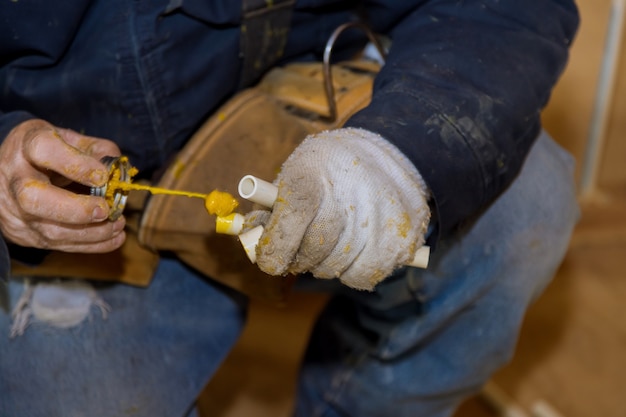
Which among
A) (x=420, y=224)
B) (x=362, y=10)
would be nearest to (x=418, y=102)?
(x=420, y=224)

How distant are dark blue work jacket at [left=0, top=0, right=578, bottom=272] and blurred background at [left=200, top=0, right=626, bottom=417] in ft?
1.73

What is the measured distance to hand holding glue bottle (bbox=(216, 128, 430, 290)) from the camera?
1.84 ft

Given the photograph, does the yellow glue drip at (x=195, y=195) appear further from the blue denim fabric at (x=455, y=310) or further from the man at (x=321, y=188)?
the blue denim fabric at (x=455, y=310)

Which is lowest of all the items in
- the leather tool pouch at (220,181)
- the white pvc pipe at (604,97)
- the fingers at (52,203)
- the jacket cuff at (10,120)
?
the white pvc pipe at (604,97)

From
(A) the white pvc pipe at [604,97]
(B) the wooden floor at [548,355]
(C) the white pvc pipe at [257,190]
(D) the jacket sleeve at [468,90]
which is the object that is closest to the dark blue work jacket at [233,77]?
(D) the jacket sleeve at [468,90]

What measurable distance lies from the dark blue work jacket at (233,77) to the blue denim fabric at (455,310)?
0.27 ft

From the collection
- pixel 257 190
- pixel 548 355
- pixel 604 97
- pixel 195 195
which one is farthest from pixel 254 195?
pixel 604 97

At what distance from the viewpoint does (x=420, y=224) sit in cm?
61

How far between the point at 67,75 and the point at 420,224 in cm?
36

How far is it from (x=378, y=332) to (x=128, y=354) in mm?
293

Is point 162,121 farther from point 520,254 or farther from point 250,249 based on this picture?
point 520,254

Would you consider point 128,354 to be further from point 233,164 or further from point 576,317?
point 576,317

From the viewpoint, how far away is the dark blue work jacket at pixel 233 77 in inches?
26.2

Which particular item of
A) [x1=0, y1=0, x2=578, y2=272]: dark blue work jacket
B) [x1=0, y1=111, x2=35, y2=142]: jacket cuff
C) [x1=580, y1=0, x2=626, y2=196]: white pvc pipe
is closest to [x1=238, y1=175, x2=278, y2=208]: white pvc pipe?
[x1=0, y1=0, x2=578, y2=272]: dark blue work jacket
